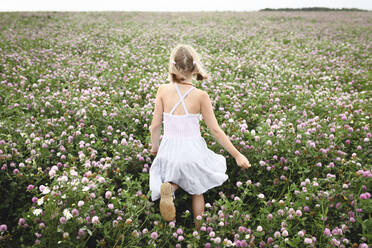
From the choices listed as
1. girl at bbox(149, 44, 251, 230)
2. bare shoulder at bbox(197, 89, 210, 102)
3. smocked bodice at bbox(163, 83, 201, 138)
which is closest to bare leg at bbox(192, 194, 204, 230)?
girl at bbox(149, 44, 251, 230)

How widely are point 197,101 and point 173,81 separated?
1.16 feet

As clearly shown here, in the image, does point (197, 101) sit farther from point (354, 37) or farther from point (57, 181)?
point (354, 37)

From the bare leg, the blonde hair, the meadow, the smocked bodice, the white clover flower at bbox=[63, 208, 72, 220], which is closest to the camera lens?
the white clover flower at bbox=[63, 208, 72, 220]

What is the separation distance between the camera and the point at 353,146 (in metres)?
4.03

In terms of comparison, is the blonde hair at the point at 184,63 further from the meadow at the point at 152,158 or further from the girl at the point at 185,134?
the meadow at the point at 152,158

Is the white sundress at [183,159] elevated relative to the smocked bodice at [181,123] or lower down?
lower down

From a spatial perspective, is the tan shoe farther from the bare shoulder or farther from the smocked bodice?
the bare shoulder

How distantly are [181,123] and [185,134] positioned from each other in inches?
5.3

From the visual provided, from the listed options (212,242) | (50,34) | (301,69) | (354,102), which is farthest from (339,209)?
(50,34)

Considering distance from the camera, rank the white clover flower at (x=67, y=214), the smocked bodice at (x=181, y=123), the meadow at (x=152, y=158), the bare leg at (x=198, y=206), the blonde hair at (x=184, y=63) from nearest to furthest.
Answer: the white clover flower at (x=67, y=214) → the meadow at (x=152, y=158) → the blonde hair at (x=184, y=63) → the smocked bodice at (x=181, y=123) → the bare leg at (x=198, y=206)

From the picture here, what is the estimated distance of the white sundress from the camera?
2852 millimetres

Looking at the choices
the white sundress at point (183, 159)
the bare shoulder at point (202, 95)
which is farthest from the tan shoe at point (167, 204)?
the bare shoulder at point (202, 95)

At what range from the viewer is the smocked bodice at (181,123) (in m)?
2.81

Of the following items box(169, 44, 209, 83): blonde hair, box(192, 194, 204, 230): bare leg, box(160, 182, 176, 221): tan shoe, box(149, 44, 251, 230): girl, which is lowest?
box(192, 194, 204, 230): bare leg
